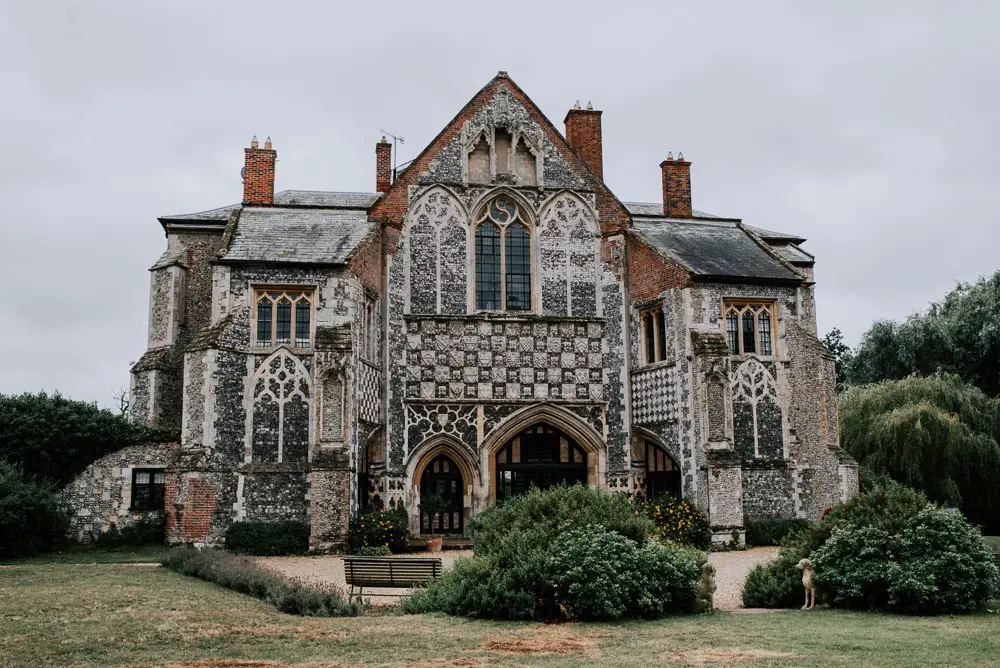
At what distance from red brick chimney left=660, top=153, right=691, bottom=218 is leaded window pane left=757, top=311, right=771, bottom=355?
621cm

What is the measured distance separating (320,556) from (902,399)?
840 inches

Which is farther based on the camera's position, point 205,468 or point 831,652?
point 205,468

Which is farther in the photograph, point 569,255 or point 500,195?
point 500,195

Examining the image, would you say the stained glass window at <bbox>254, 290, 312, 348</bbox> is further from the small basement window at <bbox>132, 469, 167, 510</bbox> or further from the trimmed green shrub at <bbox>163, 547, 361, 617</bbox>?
the trimmed green shrub at <bbox>163, 547, 361, 617</bbox>

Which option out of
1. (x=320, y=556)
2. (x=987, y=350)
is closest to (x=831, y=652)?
(x=320, y=556)

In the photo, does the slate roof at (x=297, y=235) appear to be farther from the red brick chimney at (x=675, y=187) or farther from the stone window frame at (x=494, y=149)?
the red brick chimney at (x=675, y=187)

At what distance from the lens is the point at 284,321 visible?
25375 mm

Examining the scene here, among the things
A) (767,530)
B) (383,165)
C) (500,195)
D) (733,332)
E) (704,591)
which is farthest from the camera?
(383,165)

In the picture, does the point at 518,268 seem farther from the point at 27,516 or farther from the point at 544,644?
the point at 544,644

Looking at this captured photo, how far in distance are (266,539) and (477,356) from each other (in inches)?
305

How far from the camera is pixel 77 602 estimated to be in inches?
528

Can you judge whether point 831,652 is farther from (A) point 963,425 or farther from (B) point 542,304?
(A) point 963,425

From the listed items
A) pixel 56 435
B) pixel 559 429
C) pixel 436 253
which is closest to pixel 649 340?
pixel 559 429

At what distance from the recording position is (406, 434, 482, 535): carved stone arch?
26.3 m
